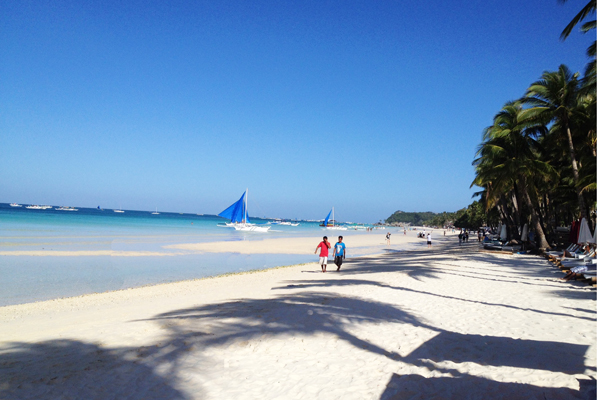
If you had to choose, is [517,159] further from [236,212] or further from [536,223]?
[236,212]

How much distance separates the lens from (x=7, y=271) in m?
13.5

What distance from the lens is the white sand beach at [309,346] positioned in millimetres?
4004

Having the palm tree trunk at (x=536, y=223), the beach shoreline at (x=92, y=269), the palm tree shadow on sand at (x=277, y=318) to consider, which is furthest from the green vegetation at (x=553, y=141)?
the beach shoreline at (x=92, y=269)

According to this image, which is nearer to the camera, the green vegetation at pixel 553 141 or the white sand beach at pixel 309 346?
the white sand beach at pixel 309 346

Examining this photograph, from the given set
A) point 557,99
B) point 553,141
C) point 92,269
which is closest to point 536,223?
point 553,141

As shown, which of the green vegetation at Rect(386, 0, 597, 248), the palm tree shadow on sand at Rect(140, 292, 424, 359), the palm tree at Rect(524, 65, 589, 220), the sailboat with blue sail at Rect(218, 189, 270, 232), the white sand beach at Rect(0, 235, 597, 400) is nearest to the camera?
the white sand beach at Rect(0, 235, 597, 400)

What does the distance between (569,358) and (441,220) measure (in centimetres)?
15420

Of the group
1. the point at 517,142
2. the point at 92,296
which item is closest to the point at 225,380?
the point at 92,296

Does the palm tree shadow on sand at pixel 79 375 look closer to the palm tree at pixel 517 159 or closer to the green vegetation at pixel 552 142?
the green vegetation at pixel 552 142

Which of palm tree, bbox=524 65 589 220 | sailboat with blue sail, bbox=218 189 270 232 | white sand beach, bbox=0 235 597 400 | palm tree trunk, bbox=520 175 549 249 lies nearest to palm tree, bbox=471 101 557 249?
palm tree trunk, bbox=520 175 549 249

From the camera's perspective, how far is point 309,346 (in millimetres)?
5320

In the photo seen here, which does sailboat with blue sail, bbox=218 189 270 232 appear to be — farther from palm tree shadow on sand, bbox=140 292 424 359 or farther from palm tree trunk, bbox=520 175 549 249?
palm tree shadow on sand, bbox=140 292 424 359

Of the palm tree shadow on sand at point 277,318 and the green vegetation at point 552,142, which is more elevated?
the green vegetation at point 552,142

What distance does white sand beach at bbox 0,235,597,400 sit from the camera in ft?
13.1
